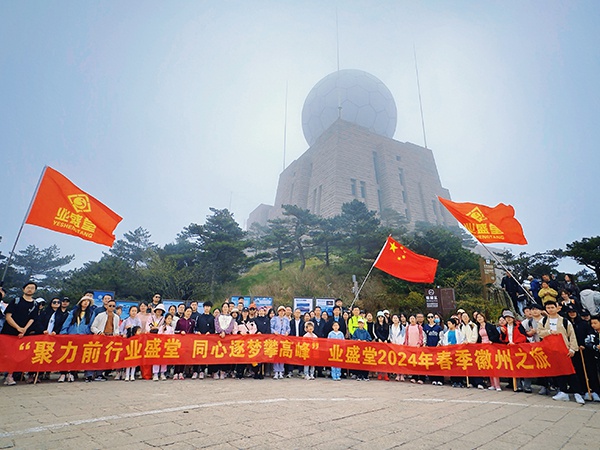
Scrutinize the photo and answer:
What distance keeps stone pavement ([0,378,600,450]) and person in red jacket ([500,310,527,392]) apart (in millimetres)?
1279

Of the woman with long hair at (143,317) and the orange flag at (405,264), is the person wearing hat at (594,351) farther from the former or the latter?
the woman with long hair at (143,317)

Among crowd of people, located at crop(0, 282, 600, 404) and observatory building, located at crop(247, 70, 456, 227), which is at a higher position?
observatory building, located at crop(247, 70, 456, 227)

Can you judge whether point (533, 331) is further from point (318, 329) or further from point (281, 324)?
point (281, 324)

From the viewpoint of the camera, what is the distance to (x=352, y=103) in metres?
46.0

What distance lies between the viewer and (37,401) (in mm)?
4691

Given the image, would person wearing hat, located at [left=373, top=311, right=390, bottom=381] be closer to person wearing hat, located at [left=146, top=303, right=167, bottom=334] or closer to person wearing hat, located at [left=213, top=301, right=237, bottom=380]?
person wearing hat, located at [left=213, top=301, right=237, bottom=380]

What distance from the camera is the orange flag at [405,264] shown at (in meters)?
10.9

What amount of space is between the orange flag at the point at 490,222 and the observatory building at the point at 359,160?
29.3 meters

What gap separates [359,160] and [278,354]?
37734mm

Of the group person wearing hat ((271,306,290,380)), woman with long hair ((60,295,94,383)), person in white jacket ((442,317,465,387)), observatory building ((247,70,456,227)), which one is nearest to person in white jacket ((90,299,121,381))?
woman with long hair ((60,295,94,383))

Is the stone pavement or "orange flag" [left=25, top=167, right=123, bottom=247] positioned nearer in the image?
the stone pavement

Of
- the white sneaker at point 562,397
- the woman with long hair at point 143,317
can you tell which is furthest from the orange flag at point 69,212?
the white sneaker at point 562,397

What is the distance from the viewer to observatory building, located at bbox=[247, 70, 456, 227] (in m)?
42.1

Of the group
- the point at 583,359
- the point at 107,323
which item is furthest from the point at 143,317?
the point at 583,359
